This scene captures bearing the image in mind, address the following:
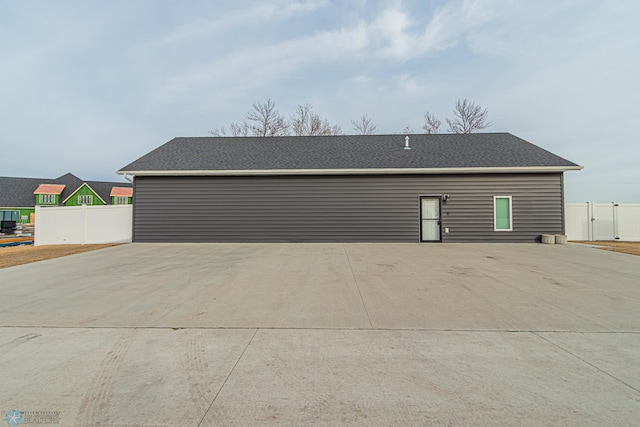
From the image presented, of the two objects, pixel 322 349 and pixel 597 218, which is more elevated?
pixel 597 218

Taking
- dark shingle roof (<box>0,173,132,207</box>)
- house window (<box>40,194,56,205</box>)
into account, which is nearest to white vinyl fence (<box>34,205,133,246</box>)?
dark shingle roof (<box>0,173,132,207</box>)

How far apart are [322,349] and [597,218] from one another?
16.1 m

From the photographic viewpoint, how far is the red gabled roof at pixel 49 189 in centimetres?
4097

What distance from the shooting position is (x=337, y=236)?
12.1m

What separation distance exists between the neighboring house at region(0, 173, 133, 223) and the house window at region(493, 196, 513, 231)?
49.8 metres

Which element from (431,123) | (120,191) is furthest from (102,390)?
(120,191)

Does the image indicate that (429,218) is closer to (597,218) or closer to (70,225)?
(597,218)

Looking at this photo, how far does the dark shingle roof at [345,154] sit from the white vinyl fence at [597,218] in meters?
3.06

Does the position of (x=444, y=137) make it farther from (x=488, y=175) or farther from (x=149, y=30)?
(x=149, y=30)

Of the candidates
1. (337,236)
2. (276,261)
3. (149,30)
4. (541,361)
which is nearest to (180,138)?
(149,30)

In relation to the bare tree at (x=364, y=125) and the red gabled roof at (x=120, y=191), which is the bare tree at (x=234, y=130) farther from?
the red gabled roof at (x=120, y=191)

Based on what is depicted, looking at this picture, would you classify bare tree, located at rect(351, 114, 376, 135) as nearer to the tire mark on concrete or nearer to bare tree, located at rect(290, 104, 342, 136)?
bare tree, located at rect(290, 104, 342, 136)

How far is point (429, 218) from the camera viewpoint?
12.1m

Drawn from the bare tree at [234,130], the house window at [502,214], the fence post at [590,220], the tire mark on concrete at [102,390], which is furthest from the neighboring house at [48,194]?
the fence post at [590,220]
